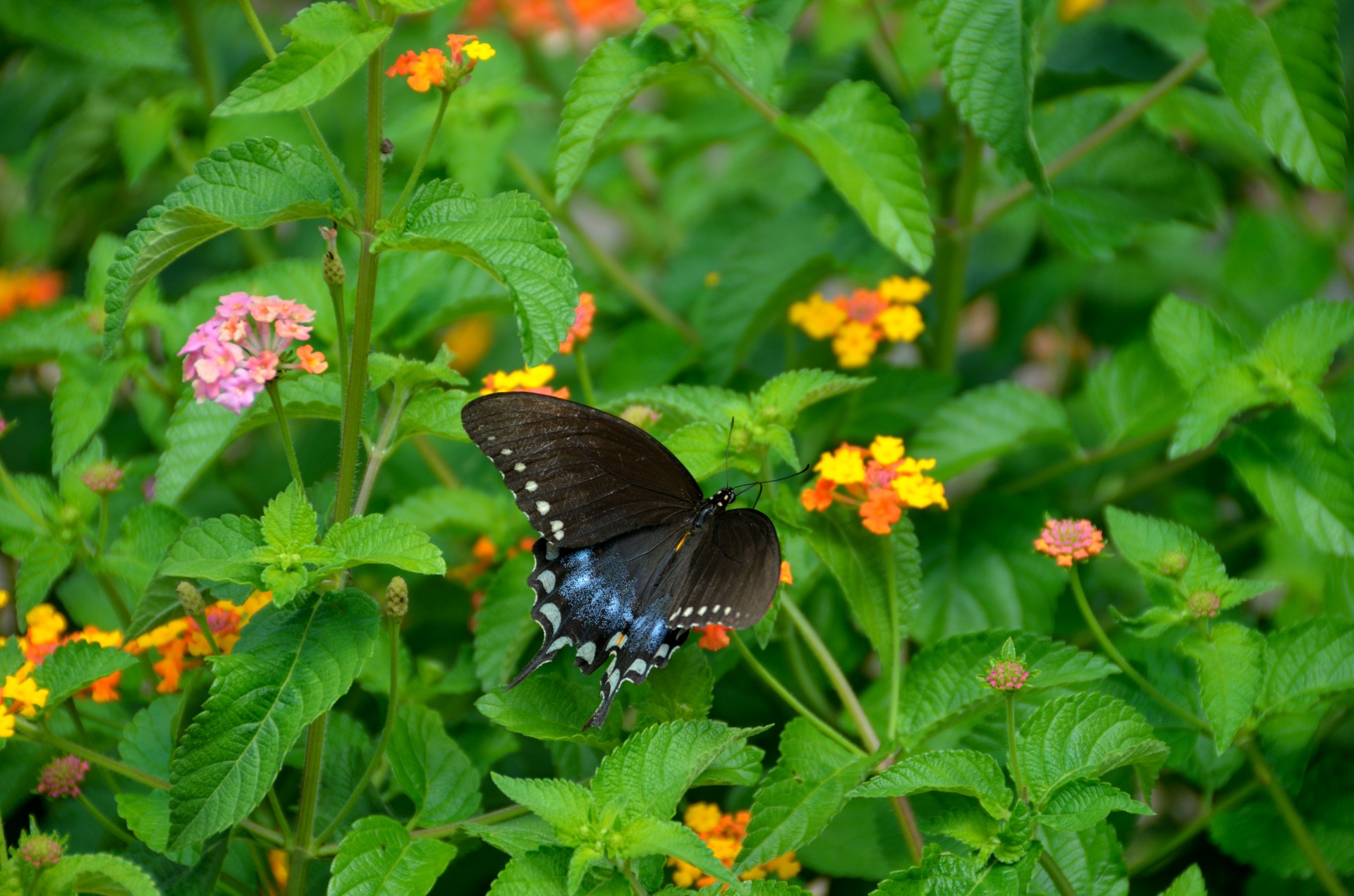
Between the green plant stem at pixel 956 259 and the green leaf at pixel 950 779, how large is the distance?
0.91 m

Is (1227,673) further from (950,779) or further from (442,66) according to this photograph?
(442,66)

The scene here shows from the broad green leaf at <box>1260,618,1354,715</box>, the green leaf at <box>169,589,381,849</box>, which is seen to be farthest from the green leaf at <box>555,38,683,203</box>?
the broad green leaf at <box>1260,618,1354,715</box>

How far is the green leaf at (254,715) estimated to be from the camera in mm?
1027

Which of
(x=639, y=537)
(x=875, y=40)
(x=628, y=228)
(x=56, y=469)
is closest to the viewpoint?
(x=639, y=537)

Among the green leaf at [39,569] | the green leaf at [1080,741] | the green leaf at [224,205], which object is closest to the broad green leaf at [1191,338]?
the green leaf at [1080,741]

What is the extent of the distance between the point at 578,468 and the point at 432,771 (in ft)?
1.19

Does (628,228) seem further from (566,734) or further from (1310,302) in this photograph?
(566,734)

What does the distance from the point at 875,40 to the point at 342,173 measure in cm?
→ 169

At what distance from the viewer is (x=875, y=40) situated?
249 centimetres

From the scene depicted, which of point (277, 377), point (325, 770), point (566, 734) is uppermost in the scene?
point (277, 377)

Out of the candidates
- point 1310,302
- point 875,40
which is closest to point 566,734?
point 1310,302

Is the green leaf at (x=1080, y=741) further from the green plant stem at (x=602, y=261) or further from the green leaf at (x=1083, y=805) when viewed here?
the green plant stem at (x=602, y=261)

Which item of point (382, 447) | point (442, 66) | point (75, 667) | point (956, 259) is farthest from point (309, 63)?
point (956, 259)

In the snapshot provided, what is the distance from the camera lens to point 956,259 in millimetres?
1804
